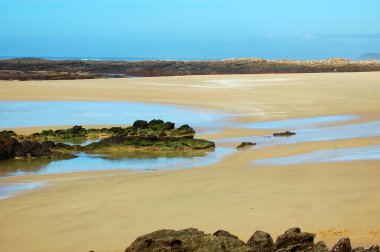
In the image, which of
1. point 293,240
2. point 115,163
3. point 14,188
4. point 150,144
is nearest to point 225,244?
point 293,240

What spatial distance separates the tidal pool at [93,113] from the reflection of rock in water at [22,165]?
7.01m

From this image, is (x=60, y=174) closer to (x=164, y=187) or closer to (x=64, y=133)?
(x=164, y=187)

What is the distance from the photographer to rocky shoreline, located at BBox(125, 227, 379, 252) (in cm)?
512

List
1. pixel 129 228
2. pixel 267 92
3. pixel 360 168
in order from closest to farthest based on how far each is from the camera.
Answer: pixel 129 228 → pixel 360 168 → pixel 267 92

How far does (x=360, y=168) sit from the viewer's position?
10.7 meters

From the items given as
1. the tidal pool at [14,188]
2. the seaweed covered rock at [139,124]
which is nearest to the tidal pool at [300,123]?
the seaweed covered rock at [139,124]

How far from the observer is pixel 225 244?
518 centimetres

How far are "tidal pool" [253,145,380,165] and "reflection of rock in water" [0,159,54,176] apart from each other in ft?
14.1

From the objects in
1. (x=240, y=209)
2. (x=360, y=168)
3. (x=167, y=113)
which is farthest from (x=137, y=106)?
(x=240, y=209)

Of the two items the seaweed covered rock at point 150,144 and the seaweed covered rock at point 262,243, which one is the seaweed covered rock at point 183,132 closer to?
the seaweed covered rock at point 150,144

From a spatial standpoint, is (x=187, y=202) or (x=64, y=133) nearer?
(x=187, y=202)

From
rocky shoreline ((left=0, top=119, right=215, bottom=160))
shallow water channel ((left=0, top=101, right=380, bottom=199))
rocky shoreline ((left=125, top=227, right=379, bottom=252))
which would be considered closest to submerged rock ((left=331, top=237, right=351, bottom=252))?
rocky shoreline ((left=125, top=227, right=379, bottom=252))

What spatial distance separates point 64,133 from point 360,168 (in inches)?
382

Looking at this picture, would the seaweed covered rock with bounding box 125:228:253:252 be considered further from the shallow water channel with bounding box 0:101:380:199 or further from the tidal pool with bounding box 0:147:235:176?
the tidal pool with bounding box 0:147:235:176
